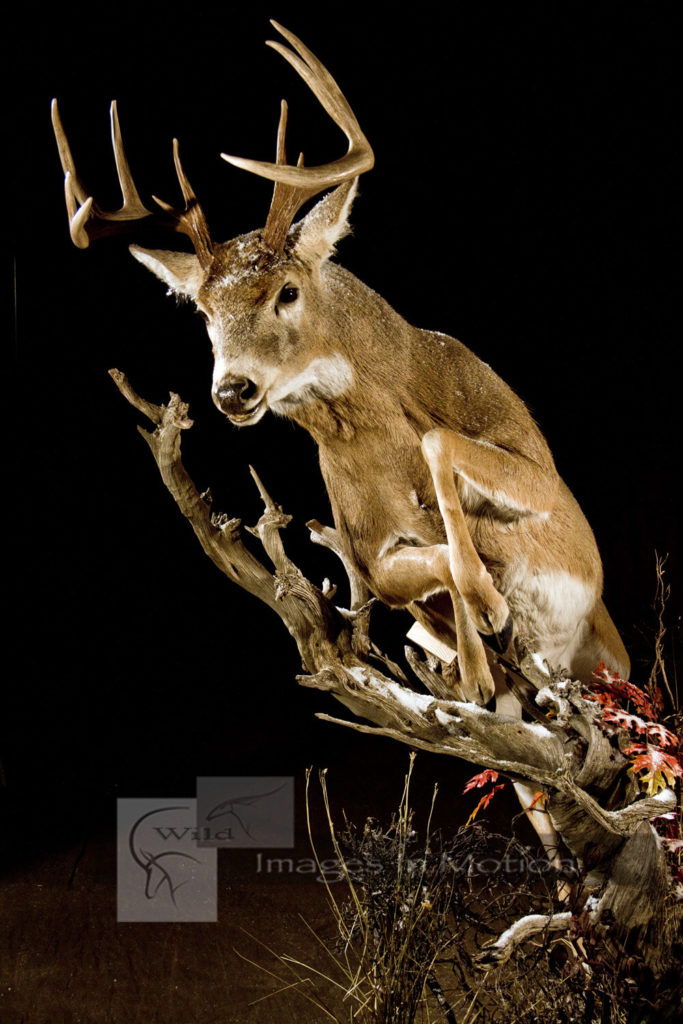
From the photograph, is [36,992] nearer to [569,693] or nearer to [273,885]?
[273,885]

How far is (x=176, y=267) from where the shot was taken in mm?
2256

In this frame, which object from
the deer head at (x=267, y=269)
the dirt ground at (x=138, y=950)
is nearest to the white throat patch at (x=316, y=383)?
the deer head at (x=267, y=269)

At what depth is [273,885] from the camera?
329cm

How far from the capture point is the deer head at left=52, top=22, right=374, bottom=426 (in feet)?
6.68

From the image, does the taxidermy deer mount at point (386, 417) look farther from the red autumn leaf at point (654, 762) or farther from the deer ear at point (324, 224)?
the red autumn leaf at point (654, 762)

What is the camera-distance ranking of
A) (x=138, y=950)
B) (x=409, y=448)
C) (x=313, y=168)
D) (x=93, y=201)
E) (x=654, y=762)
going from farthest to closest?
(x=138, y=950), (x=409, y=448), (x=93, y=201), (x=654, y=762), (x=313, y=168)

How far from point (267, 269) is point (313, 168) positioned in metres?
0.26

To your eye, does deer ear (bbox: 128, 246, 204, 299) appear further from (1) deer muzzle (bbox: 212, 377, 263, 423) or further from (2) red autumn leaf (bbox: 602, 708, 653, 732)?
(2) red autumn leaf (bbox: 602, 708, 653, 732)

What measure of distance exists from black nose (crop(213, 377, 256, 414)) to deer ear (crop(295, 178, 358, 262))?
0.35 metres

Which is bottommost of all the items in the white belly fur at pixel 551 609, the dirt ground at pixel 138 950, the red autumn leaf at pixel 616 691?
the dirt ground at pixel 138 950

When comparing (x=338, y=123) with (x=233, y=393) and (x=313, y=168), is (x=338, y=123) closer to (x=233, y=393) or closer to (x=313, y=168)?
(x=313, y=168)

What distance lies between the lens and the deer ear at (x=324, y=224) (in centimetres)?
215

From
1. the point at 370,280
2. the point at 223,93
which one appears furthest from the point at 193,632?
the point at 223,93

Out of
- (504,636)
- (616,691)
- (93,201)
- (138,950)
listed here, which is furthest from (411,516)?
(138,950)
